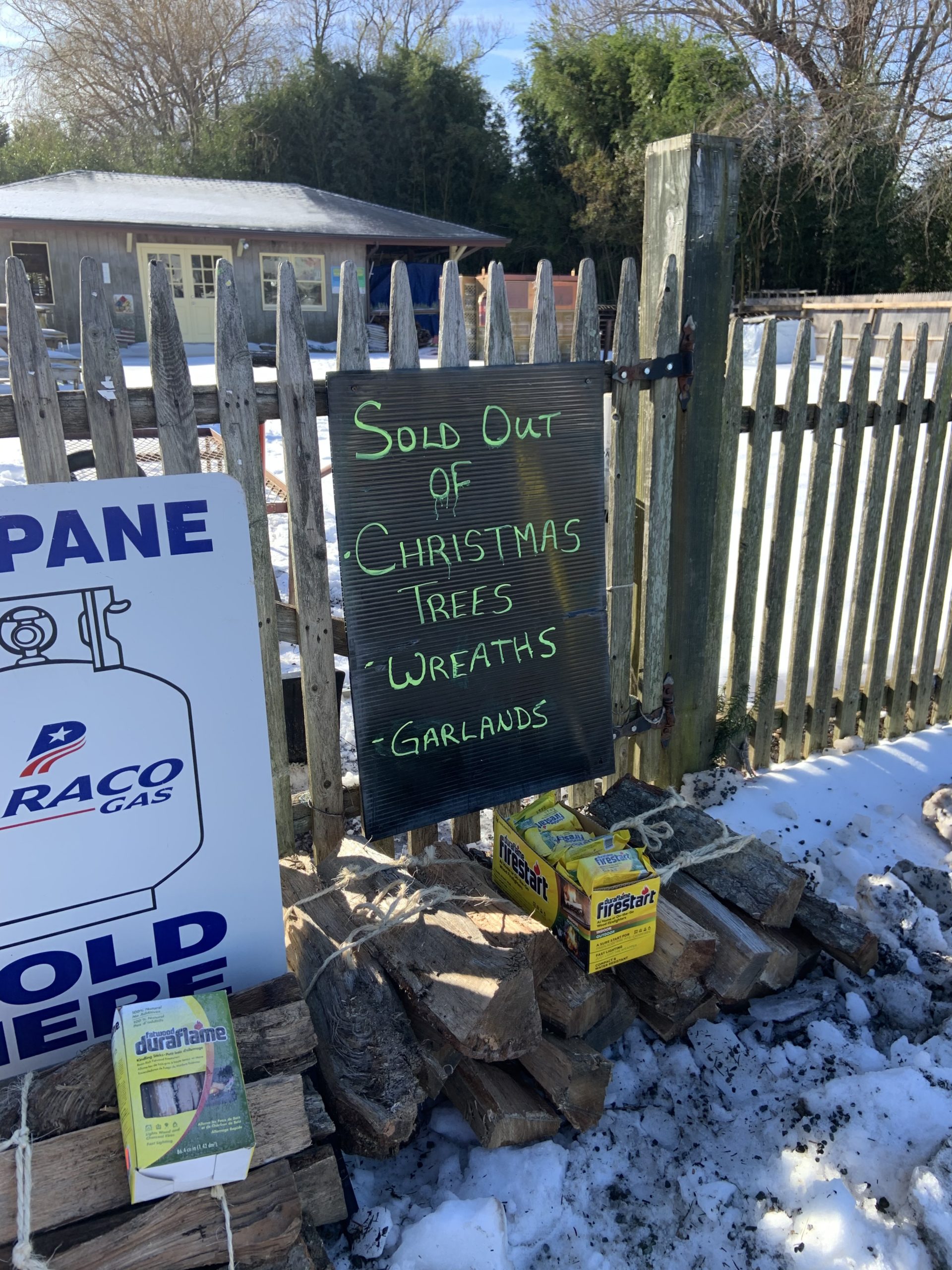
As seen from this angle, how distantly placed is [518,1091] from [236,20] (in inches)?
1887

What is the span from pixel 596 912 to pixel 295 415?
64.2 inches

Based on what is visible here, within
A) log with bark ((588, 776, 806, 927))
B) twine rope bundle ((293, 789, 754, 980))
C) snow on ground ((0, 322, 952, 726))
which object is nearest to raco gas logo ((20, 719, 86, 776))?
twine rope bundle ((293, 789, 754, 980))

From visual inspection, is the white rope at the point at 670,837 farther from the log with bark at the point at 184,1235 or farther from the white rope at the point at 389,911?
the log with bark at the point at 184,1235

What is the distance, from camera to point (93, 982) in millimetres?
1967

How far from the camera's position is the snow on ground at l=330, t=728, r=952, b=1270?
1909 mm

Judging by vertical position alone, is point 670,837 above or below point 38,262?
below

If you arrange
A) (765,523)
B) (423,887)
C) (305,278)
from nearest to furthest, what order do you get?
(423,887), (765,523), (305,278)

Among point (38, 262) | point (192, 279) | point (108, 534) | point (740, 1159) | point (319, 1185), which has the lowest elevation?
point (740, 1159)

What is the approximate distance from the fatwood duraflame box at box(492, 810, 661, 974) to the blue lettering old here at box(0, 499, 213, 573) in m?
1.31

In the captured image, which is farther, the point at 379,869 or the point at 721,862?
the point at 721,862

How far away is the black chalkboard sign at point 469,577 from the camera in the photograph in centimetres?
262

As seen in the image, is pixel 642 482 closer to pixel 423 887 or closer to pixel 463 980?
pixel 423 887

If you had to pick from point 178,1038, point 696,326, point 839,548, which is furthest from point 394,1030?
point 839,548

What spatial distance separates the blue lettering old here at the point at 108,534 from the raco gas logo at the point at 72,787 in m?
0.35
